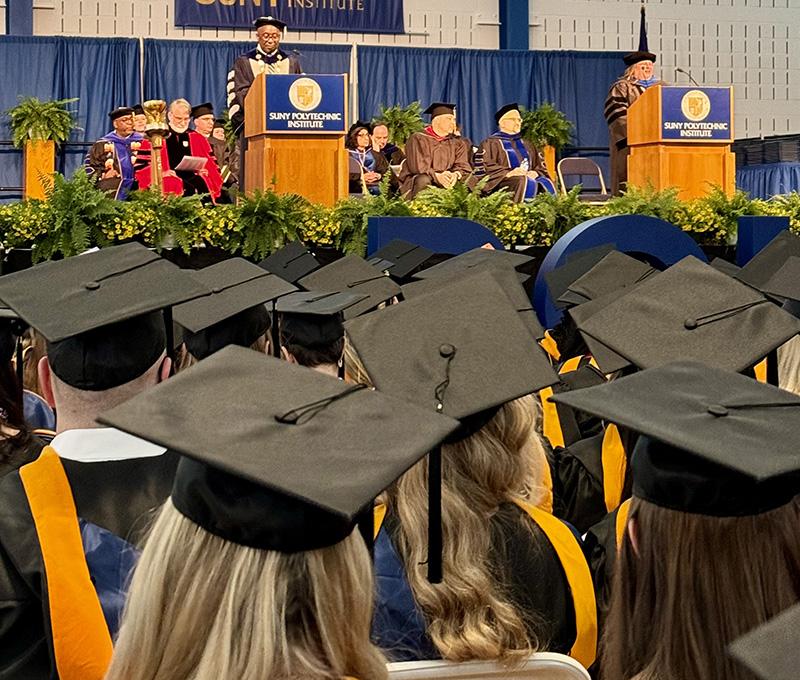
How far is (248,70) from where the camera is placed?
34.2ft

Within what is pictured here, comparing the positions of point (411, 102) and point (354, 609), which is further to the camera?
point (411, 102)

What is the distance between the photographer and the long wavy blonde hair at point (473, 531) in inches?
66.2

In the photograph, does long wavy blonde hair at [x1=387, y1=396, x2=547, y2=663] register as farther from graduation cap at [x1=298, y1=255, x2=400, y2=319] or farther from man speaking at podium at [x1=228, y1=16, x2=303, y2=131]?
man speaking at podium at [x1=228, y1=16, x2=303, y2=131]

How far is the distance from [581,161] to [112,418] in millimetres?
12857

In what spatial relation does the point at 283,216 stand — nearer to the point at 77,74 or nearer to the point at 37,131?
the point at 37,131

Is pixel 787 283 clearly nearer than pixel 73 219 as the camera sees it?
Yes

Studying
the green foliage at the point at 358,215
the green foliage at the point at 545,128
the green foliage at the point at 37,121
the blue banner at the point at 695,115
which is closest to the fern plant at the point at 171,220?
the green foliage at the point at 358,215

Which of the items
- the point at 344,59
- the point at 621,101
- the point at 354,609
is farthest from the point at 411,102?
the point at 354,609

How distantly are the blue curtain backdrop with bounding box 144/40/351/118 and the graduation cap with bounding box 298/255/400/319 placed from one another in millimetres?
11251

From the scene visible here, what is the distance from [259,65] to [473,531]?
930 cm

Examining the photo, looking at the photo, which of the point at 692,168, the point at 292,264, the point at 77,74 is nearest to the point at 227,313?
the point at 292,264

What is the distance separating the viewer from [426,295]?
232cm

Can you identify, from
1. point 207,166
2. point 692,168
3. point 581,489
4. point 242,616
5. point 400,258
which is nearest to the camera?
point 242,616

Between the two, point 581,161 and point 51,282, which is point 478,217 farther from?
point 581,161
